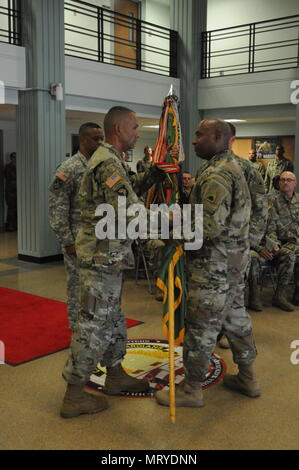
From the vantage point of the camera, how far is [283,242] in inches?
220

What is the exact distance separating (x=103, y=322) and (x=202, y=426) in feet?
2.56

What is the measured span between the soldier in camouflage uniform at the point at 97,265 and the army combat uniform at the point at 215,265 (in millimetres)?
400

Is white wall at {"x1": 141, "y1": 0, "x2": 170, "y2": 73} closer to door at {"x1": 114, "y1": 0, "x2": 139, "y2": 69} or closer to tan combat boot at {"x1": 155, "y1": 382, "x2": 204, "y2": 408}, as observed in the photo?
door at {"x1": 114, "y1": 0, "x2": 139, "y2": 69}

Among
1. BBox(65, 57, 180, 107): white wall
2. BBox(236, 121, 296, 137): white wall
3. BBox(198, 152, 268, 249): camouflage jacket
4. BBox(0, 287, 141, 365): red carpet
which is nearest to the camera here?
BBox(198, 152, 268, 249): camouflage jacket

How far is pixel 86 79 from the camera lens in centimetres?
782

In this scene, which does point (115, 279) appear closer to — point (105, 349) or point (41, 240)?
point (105, 349)

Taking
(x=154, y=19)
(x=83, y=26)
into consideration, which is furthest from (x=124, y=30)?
(x=83, y=26)

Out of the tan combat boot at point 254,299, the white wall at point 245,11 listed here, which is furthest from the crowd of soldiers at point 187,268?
the white wall at point 245,11

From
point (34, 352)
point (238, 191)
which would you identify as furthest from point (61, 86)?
point (238, 191)

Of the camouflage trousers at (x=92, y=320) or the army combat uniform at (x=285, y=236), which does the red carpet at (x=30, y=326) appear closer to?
the camouflage trousers at (x=92, y=320)

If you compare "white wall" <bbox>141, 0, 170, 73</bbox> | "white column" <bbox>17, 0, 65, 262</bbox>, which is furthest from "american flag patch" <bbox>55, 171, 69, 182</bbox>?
"white wall" <bbox>141, 0, 170, 73</bbox>

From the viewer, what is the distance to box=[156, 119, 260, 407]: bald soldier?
280 cm

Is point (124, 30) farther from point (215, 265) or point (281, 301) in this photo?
point (215, 265)

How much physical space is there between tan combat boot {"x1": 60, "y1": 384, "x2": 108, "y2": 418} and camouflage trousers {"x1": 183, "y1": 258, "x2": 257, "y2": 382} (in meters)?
0.59
